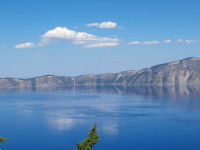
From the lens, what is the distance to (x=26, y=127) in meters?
71.1

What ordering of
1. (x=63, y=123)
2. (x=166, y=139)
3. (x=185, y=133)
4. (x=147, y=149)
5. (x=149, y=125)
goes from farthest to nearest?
1. (x=63, y=123)
2. (x=149, y=125)
3. (x=185, y=133)
4. (x=166, y=139)
5. (x=147, y=149)

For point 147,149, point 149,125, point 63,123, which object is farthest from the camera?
point 63,123

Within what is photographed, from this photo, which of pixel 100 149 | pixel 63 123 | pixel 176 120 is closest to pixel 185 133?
pixel 176 120

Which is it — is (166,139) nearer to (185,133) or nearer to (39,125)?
(185,133)

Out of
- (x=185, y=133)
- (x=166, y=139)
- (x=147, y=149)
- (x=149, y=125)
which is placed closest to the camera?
(x=147, y=149)

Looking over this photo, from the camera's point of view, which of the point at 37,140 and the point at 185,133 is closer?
the point at 37,140

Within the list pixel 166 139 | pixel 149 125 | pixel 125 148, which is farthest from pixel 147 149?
→ pixel 149 125

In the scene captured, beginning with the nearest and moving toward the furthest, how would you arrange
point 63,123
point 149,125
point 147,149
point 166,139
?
point 147,149 < point 166,139 < point 149,125 < point 63,123

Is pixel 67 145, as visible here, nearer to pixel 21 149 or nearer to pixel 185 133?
pixel 21 149

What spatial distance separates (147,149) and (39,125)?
39013 mm

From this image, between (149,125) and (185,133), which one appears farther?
(149,125)

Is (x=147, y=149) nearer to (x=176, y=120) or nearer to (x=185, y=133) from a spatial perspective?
(x=185, y=133)

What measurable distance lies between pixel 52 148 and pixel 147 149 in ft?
71.5

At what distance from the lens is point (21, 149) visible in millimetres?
50844
